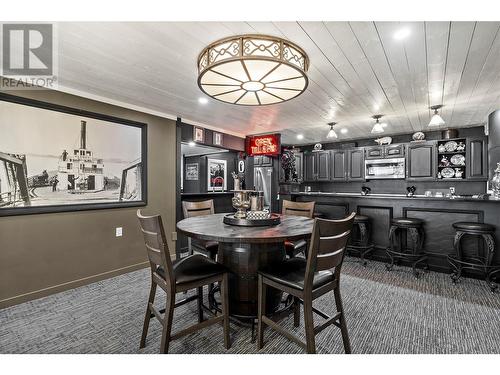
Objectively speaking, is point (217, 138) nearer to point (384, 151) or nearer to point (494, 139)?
point (384, 151)

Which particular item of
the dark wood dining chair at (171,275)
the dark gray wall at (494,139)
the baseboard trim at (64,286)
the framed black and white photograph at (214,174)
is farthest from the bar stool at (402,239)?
the framed black and white photograph at (214,174)

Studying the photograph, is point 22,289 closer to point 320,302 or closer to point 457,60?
point 320,302

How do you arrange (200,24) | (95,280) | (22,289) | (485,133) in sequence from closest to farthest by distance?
(200,24) → (22,289) → (95,280) → (485,133)

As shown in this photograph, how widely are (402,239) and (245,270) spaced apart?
293cm

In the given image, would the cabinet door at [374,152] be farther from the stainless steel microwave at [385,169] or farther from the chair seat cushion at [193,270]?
the chair seat cushion at [193,270]

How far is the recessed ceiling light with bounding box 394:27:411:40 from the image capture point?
1731mm

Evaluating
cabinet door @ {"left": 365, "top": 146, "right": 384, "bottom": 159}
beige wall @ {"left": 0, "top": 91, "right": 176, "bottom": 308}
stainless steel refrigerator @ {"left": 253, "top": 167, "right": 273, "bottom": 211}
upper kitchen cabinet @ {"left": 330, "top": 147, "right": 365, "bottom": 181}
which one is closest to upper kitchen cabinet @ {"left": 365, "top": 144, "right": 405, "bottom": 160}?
cabinet door @ {"left": 365, "top": 146, "right": 384, "bottom": 159}

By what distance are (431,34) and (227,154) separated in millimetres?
4747

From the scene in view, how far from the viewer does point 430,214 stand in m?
3.55

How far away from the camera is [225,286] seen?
1.76 meters

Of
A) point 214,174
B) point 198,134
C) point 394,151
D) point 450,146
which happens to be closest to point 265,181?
point 214,174

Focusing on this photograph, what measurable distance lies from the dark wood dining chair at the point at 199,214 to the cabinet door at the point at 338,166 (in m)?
4.22
